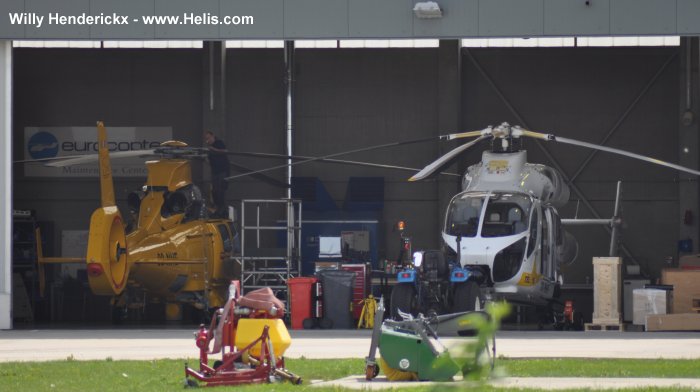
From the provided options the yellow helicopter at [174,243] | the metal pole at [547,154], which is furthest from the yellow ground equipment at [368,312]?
the metal pole at [547,154]

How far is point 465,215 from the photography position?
21.3 meters

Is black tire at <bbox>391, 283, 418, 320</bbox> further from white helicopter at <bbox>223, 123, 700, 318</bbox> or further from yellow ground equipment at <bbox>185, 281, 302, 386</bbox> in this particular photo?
yellow ground equipment at <bbox>185, 281, 302, 386</bbox>

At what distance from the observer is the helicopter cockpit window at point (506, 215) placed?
21078 millimetres

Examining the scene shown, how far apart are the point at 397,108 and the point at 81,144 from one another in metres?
7.28

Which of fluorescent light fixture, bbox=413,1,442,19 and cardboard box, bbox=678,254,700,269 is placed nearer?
fluorescent light fixture, bbox=413,1,442,19

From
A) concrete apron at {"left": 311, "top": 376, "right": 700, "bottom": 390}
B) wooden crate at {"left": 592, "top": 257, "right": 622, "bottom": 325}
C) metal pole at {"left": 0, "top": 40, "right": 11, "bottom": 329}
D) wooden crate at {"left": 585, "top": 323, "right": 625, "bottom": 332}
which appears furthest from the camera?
wooden crate at {"left": 592, "top": 257, "right": 622, "bottom": 325}

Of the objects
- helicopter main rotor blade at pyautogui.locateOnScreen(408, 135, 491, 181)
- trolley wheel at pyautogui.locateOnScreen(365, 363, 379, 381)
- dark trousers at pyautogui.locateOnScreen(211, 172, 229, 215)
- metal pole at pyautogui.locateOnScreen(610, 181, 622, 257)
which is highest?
helicopter main rotor blade at pyautogui.locateOnScreen(408, 135, 491, 181)

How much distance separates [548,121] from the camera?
27328mm

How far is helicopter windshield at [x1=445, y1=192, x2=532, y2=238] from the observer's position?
69.2 feet

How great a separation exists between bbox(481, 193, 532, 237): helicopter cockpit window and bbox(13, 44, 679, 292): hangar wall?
6054 millimetres

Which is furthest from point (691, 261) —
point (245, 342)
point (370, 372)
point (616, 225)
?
point (245, 342)

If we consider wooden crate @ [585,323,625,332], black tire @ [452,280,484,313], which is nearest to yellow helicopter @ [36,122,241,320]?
black tire @ [452,280,484,313]

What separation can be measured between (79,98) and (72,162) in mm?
6555

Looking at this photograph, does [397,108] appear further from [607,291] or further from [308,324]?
[607,291]
